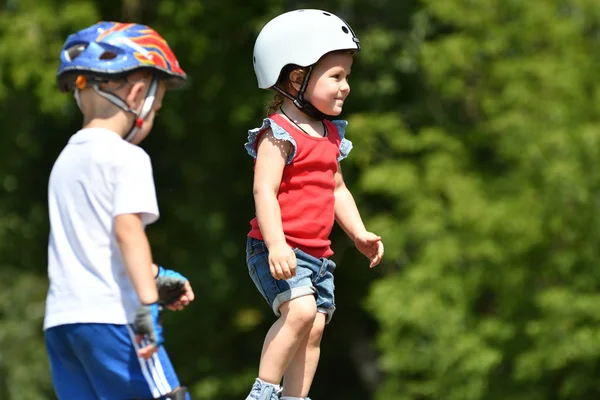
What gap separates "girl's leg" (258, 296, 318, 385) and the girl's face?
640mm

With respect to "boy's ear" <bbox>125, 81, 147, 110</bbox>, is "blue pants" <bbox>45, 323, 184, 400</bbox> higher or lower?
lower

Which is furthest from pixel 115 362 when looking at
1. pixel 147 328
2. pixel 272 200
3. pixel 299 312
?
pixel 272 200

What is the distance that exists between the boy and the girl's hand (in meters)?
0.38

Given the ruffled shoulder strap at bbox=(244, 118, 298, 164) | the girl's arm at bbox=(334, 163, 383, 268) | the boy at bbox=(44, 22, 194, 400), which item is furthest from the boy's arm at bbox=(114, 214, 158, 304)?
the girl's arm at bbox=(334, 163, 383, 268)

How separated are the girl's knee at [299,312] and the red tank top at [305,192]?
172 millimetres

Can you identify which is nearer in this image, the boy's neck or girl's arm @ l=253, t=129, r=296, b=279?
girl's arm @ l=253, t=129, r=296, b=279

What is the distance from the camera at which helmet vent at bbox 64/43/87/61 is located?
13.4 ft

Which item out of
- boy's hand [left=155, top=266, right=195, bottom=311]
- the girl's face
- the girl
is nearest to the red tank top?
the girl

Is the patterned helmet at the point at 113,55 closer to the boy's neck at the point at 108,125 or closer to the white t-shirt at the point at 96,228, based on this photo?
the boy's neck at the point at 108,125

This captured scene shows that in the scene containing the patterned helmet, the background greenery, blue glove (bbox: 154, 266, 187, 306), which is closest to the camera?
the patterned helmet

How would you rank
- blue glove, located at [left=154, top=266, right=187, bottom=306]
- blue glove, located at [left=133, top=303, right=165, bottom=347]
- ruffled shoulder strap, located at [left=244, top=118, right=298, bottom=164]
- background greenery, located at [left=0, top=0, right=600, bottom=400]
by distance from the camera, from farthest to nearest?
1. background greenery, located at [left=0, top=0, right=600, bottom=400]
2. blue glove, located at [left=154, top=266, right=187, bottom=306]
3. ruffled shoulder strap, located at [left=244, top=118, right=298, bottom=164]
4. blue glove, located at [left=133, top=303, right=165, bottom=347]

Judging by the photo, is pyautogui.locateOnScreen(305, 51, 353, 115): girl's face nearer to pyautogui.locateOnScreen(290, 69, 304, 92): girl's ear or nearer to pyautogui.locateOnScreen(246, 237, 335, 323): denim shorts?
pyautogui.locateOnScreen(290, 69, 304, 92): girl's ear

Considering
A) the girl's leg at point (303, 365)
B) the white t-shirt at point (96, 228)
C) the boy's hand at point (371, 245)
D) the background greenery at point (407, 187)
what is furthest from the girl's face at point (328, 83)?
the background greenery at point (407, 187)

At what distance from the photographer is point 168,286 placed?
4.21 meters
